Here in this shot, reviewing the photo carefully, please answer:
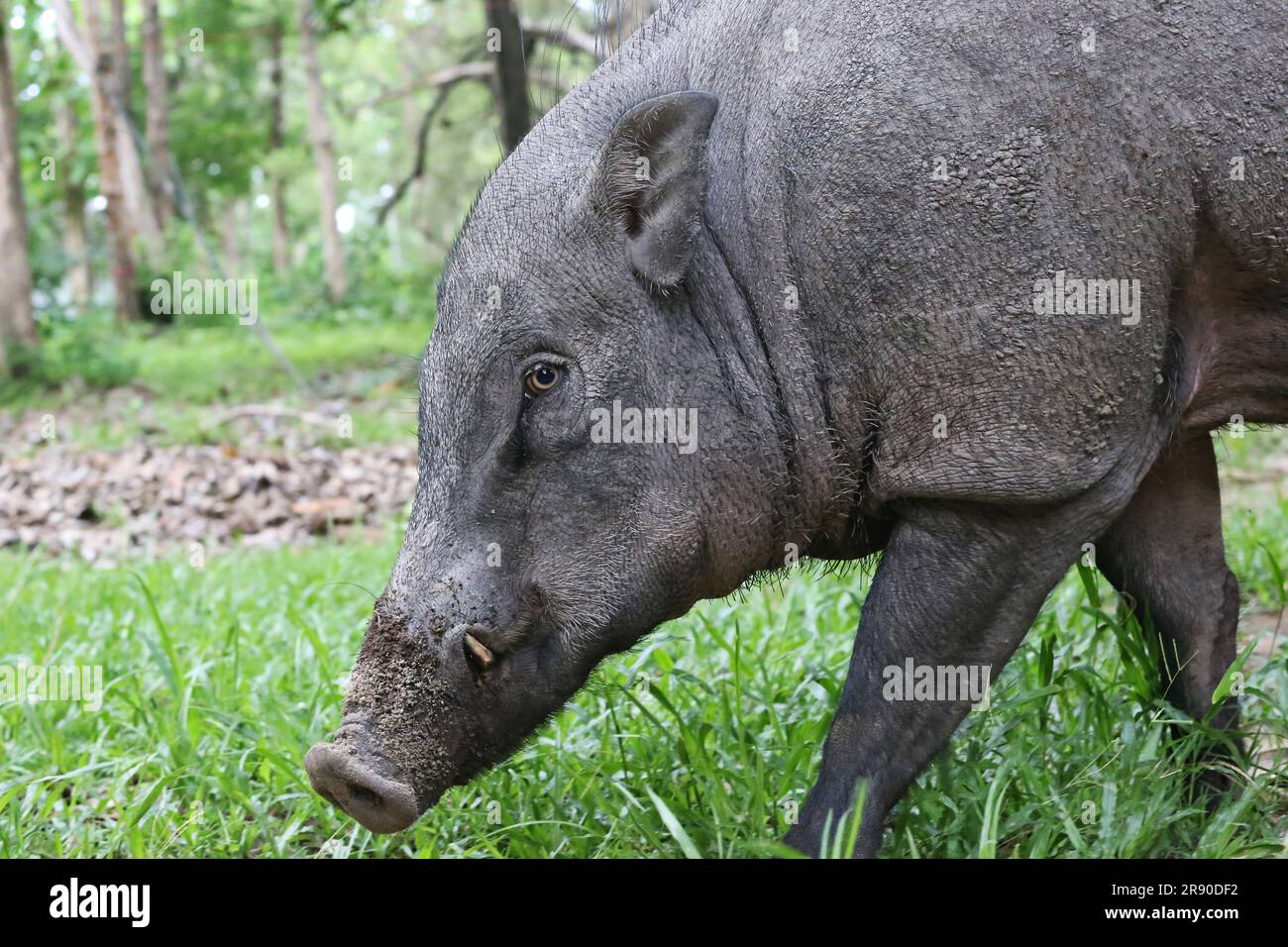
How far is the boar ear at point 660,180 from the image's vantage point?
108 inches

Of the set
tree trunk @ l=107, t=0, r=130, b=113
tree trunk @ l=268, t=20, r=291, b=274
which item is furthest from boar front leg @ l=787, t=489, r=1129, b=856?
tree trunk @ l=268, t=20, r=291, b=274

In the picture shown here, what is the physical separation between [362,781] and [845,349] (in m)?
1.33

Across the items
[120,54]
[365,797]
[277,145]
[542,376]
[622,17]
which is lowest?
[365,797]

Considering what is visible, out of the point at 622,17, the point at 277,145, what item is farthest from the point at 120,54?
the point at 622,17

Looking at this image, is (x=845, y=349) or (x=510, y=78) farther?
(x=510, y=78)

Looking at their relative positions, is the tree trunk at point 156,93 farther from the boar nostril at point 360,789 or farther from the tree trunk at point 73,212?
the boar nostril at point 360,789

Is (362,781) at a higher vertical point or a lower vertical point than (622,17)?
lower

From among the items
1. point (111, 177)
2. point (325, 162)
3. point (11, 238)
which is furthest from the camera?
point (325, 162)

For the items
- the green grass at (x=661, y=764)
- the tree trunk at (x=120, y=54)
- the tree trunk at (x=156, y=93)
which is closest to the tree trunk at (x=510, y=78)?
the green grass at (x=661, y=764)

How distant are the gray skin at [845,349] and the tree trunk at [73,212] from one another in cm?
2383

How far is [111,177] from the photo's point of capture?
777 inches

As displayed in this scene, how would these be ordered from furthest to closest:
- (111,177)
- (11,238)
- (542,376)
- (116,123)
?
(116,123)
(111,177)
(11,238)
(542,376)

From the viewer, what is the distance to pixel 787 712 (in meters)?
3.83

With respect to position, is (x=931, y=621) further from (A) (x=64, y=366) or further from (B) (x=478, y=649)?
(A) (x=64, y=366)
